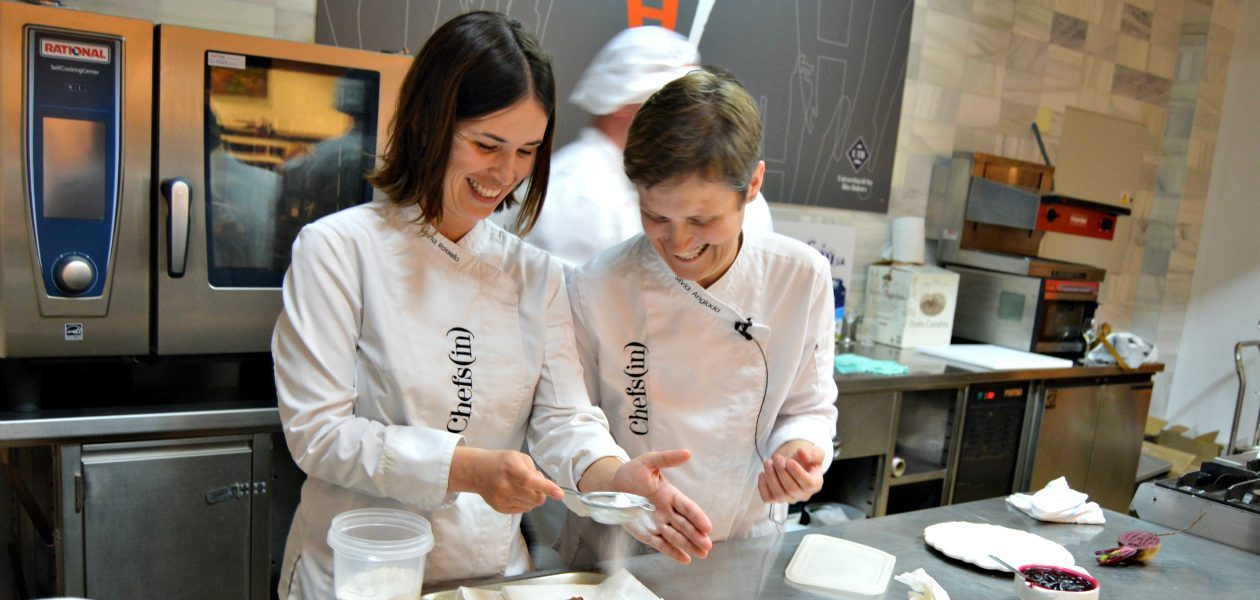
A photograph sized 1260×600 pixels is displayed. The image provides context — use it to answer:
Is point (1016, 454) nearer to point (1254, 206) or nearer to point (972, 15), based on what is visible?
point (972, 15)

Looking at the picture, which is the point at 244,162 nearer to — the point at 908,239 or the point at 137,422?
the point at 137,422

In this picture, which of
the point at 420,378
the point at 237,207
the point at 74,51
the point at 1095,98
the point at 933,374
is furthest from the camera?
the point at 1095,98

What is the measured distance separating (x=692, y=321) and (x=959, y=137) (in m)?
3.39

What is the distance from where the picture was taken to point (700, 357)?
169cm

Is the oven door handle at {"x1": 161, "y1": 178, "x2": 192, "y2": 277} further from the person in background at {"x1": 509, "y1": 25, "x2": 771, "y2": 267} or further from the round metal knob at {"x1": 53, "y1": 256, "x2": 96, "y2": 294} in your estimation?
the person in background at {"x1": 509, "y1": 25, "x2": 771, "y2": 267}

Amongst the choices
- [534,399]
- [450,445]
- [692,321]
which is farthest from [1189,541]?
[450,445]

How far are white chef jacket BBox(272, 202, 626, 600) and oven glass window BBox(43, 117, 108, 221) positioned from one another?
2.82ft

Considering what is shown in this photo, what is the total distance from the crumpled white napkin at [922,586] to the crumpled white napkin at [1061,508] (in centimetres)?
58

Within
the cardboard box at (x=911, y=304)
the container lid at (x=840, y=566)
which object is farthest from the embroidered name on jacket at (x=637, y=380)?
the cardboard box at (x=911, y=304)

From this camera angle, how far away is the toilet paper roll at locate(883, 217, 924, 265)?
4176mm

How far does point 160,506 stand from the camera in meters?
1.96

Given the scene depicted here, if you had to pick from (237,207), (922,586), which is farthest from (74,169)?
(922,586)

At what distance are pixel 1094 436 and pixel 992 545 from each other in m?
2.79

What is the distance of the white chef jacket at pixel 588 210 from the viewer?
2.20 m
